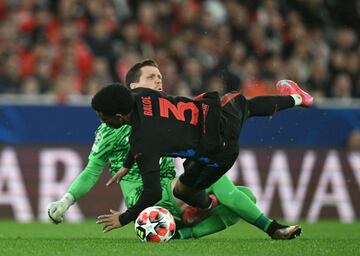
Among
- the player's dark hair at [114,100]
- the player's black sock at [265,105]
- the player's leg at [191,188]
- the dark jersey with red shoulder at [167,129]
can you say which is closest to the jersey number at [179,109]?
the dark jersey with red shoulder at [167,129]

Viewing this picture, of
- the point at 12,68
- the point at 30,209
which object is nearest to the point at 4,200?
the point at 30,209

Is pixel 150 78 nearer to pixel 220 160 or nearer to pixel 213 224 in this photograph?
pixel 220 160

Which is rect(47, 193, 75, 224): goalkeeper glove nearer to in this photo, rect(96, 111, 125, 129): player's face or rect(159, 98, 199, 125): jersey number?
rect(96, 111, 125, 129): player's face

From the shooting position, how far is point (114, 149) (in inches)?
398

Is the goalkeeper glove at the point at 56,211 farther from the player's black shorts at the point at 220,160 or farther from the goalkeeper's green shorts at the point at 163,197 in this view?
the player's black shorts at the point at 220,160

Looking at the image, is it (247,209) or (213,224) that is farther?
(213,224)

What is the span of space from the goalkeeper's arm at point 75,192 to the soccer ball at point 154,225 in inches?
26.9

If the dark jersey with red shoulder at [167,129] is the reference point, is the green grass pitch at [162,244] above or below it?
below

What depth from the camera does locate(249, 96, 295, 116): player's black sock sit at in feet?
31.2

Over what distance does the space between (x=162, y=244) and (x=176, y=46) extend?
308 inches

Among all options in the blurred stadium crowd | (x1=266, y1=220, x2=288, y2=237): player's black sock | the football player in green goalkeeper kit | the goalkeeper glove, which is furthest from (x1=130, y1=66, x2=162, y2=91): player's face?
the blurred stadium crowd

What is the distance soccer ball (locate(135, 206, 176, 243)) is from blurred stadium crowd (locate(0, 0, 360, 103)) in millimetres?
5622

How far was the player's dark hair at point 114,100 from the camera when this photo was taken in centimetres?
843

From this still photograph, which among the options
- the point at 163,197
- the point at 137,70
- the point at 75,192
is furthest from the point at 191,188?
the point at 137,70
